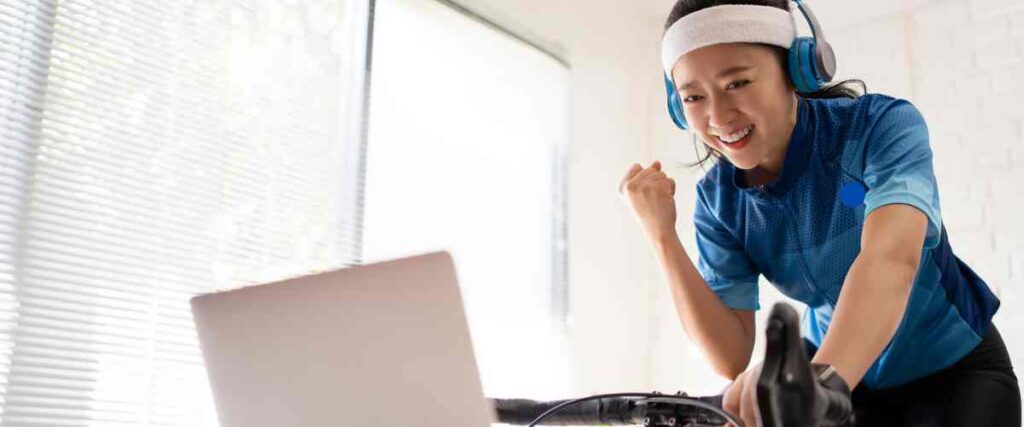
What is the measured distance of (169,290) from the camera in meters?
2.33

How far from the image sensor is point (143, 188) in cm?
229

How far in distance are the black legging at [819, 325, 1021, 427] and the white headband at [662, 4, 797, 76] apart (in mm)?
505

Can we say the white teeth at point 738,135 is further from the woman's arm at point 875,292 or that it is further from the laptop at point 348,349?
the laptop at point 348,349

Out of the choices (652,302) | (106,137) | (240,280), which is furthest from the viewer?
(652,302)

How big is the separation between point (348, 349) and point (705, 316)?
0.72m

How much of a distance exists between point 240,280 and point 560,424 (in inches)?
67.3

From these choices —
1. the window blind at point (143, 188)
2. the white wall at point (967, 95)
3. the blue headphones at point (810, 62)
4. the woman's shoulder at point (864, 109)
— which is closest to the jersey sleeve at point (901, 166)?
the woman's shoulder at point (864, 109)

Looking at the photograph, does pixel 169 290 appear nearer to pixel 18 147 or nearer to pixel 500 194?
pixel 18 147

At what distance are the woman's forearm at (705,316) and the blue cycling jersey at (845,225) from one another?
105mm

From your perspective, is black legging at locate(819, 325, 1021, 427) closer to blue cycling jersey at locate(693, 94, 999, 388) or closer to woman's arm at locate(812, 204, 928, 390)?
blue cycling jersey at locate(693, 94, 999, 388)

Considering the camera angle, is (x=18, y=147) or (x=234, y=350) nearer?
(x=234, y=350)

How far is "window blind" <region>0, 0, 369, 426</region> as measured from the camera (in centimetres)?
209

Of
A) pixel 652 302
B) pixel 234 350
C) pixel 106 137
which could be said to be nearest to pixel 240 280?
Result: pixel 106 137

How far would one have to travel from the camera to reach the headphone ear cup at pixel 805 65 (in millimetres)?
1349
